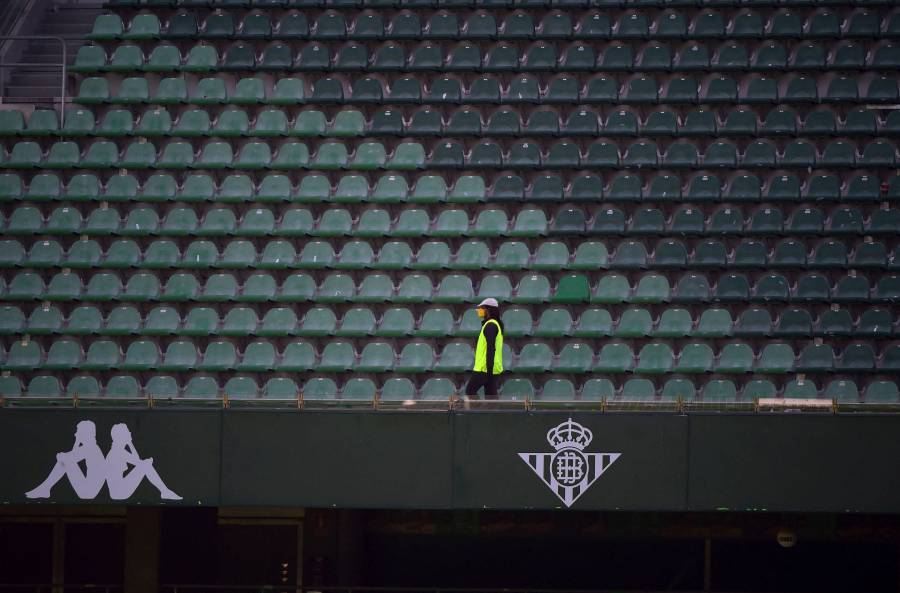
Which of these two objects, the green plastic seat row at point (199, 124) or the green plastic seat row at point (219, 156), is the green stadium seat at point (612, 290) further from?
the green plastic seat row at point (199, 124)

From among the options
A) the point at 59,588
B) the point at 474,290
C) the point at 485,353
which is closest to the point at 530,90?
the point at 474,290

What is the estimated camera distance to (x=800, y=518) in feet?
41.0

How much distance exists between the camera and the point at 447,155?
14.4 m

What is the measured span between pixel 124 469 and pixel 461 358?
135 inches

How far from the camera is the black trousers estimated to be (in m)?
11.5

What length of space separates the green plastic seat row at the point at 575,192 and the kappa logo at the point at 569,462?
350 cm

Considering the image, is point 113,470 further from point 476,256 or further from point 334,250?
point 476,256

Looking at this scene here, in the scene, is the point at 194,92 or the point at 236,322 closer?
the point at 236,322

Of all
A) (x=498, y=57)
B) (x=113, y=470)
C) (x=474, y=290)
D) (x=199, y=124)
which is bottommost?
(x=113, y=470)

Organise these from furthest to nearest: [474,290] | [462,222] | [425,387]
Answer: [462,222] → [474,290] → [425,387]

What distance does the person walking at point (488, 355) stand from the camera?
11523mm

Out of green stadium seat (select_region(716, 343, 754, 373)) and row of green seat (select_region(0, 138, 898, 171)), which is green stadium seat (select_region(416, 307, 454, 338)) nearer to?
row of green seat (select_region(0, 138, 898, 171))

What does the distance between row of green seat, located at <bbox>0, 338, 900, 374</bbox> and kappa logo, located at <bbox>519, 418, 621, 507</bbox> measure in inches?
83.7

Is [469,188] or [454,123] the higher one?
[454,123]
